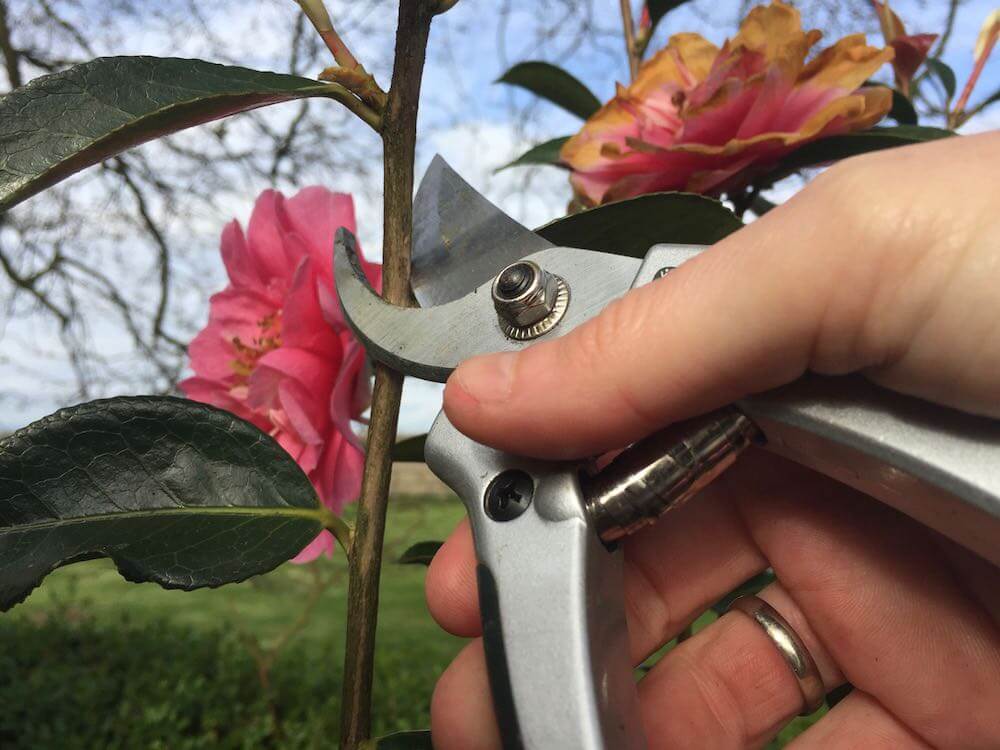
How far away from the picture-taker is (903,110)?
1.07m

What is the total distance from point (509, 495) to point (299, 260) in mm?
329

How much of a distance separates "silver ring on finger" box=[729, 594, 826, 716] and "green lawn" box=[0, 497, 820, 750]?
5.16 ft

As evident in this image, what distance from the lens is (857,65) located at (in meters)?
0.81

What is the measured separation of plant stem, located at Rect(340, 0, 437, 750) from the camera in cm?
61

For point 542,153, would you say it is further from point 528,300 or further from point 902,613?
point 902,613

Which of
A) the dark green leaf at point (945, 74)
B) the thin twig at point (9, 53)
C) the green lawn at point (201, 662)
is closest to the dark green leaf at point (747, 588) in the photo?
the dark green leaf at point (945, 74)

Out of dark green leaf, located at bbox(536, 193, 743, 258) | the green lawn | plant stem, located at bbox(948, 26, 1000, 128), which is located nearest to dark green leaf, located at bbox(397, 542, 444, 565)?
dark green leaf, located at bbox(536, 193, 743, 258)

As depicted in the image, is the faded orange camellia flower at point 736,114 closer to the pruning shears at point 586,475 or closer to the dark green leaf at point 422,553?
the pruning shears at point 586,475

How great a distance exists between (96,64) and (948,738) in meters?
0.92

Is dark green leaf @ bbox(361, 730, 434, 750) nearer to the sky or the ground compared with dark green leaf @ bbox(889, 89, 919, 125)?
nearer to the ground

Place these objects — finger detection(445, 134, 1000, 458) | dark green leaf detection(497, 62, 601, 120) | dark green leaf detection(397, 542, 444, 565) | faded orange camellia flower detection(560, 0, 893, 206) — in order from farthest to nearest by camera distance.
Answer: dark green leaf detection(497, 62, 601, 120) < dark green leaf detection(397, 542, 444, 565) < faded orange camellia flower detection(560, 0, 893, 206) < finger detection(445, 134, 1000, 458)

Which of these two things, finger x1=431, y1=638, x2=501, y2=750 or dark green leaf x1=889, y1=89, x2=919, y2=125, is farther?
dark green leaf x1=889, y1=89, x2=919, y2=125

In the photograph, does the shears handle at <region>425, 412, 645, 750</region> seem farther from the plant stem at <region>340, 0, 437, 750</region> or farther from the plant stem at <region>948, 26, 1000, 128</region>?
the plant stem at <region>948, 26, 1000, 128</region>

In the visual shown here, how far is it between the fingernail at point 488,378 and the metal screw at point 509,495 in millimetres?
76
